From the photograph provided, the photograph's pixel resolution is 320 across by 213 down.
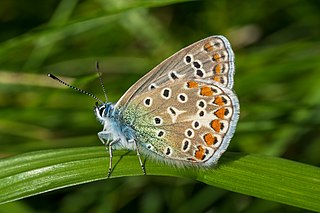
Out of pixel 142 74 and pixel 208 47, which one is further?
pixel 142 74

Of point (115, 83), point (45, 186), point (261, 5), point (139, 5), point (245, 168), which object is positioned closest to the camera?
point (45, 186)

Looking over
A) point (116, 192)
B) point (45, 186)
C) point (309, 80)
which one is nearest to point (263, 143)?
point (309, 80)

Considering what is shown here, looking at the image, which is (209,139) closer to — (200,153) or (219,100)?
(200,153)

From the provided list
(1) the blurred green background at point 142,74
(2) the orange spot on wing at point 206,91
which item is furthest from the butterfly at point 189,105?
(1) the blurred green background at point 142,74

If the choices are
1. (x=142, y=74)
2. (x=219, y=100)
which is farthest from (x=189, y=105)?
(x=142, y=74)

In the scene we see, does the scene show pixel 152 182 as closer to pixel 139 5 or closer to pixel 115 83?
pixel 115 83

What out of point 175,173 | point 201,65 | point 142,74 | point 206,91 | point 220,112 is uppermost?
point 142,74

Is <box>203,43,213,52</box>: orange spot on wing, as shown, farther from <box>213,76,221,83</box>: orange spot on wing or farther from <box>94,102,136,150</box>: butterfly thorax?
<box>94,102,136,150</box>: butterfly thorax

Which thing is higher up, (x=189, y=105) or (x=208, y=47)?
(x=208, y=47)
